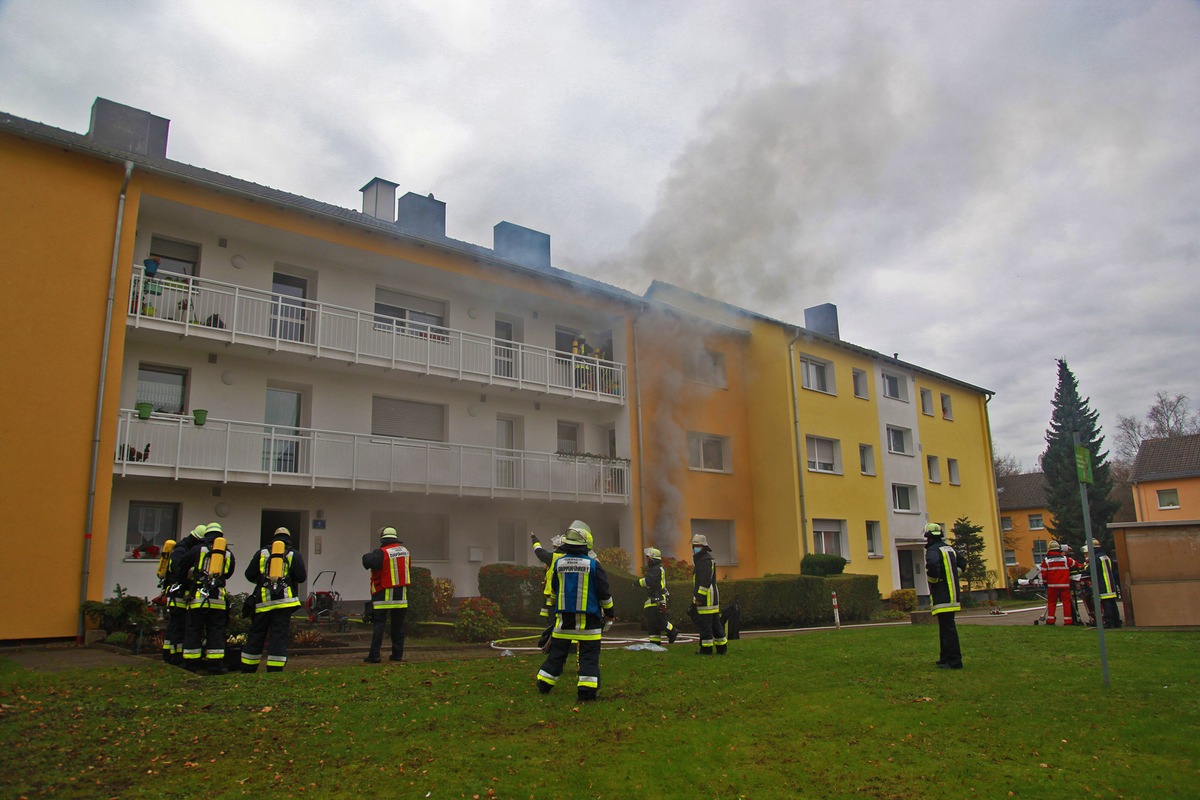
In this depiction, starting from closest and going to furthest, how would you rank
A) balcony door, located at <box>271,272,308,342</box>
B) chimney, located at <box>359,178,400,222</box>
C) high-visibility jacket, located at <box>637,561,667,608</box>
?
1. high-visibility jacket, located at <box>637,561,667,608</box>
2. balcony door, located at <box>271,272,308,342</box>
3. chimney, located at <box>359,178,400,222</box>

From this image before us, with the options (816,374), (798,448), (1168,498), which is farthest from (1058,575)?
(1168,498)

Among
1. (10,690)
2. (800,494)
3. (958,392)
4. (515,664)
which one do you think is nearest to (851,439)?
(800,494)

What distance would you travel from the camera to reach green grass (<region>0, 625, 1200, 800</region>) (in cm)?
525

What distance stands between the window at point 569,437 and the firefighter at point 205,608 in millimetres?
13860

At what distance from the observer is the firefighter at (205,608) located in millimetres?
9273

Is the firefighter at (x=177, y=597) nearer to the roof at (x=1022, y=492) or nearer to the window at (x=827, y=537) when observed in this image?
the window at (x=827, y=537)

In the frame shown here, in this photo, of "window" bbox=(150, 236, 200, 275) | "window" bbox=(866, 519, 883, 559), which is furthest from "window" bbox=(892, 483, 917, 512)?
"window" bbox=(150, 236, 200, 275)

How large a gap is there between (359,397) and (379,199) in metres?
6.98

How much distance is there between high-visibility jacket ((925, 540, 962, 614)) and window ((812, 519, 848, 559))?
1571 centimetres

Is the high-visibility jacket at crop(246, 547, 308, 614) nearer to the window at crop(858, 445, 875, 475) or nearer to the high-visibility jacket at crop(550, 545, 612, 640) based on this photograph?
the high-visibility jacket at crop(550, 545, 612, 640)

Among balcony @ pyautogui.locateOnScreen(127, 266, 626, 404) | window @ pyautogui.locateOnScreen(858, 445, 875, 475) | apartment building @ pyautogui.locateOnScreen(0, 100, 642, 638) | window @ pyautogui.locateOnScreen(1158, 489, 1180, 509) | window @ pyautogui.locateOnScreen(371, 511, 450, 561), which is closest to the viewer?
apartment building @ pyautogui.locateOnScreen(0, 100, 642, 638)

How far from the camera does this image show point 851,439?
92.1 ft

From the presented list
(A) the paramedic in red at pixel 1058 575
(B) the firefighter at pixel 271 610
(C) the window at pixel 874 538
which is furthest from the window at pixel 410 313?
(C) the window at pixel 874 538

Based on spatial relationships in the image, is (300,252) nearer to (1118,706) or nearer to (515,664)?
(515,664)
